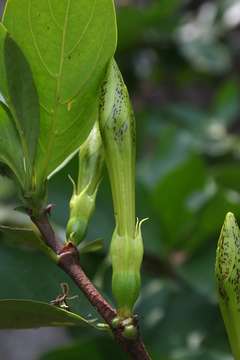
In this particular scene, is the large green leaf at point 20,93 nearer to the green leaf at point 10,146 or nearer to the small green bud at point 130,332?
the green leaf at point 10,146

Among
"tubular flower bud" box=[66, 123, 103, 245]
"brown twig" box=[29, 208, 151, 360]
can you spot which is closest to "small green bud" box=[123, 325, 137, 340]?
"brown twig" box=[29, 208, 151, 360]

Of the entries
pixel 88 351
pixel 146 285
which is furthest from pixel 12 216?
pixel 88 351

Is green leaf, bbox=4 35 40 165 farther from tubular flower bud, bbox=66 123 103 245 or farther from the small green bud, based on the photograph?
the small green bud

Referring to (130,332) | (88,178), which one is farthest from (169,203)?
(130,332)

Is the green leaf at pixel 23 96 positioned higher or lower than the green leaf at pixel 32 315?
higher

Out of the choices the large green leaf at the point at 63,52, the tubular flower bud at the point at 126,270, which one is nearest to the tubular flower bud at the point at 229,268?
the tubular flower bud at the point at 126,270

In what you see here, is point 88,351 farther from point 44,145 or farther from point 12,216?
point 44,145
